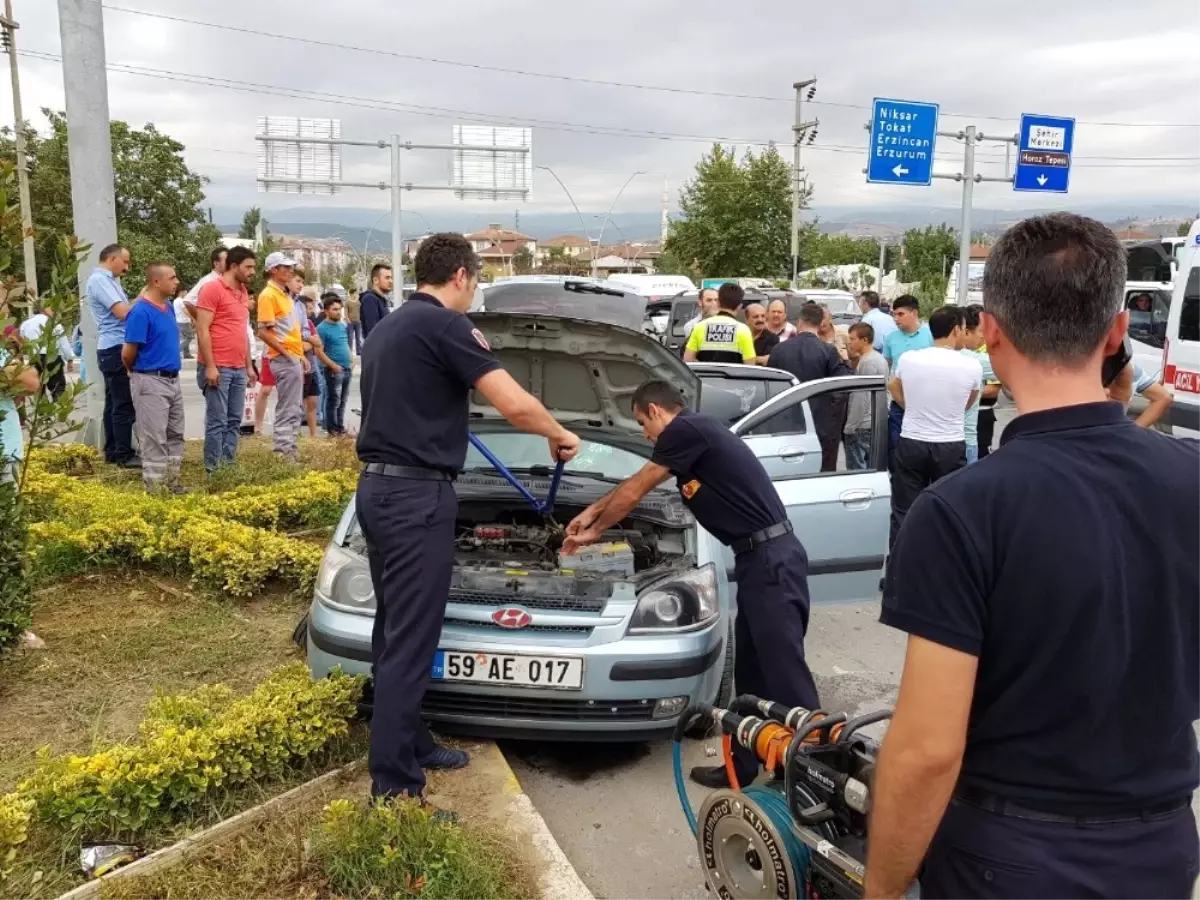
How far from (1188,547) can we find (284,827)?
8.65 feet

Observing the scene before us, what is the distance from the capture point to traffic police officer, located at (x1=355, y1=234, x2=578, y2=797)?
3033mm

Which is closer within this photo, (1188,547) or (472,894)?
(1188,547)

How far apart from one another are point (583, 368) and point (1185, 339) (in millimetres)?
7832

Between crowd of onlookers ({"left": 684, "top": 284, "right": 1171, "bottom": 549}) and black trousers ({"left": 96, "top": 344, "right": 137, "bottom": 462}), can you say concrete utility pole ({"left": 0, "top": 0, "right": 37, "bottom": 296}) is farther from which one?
crowd of onlookers ({"left": 684, "top": 284, "right": 1171, "bottom": 549})

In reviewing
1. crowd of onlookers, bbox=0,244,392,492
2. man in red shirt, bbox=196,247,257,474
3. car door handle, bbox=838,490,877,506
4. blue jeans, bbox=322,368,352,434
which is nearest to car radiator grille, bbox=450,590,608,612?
car door handle, bbox=838,490,877,506

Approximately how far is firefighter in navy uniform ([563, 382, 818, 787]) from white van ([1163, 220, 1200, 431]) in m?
7.53

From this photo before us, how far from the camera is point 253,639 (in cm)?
468

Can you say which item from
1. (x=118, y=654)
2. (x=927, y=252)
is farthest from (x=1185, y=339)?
(x=927, y=252)

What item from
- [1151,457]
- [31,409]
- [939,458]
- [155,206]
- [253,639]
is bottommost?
[253,639]

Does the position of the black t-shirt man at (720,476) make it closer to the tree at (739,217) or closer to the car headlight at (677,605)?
the car headlight at (677,605)

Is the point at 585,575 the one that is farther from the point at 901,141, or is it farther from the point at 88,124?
the point at 901,141

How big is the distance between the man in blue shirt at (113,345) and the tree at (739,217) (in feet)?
98.4

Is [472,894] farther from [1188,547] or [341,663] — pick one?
[1188,547]

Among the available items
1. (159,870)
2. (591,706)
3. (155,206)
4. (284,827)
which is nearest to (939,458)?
(591,706)
